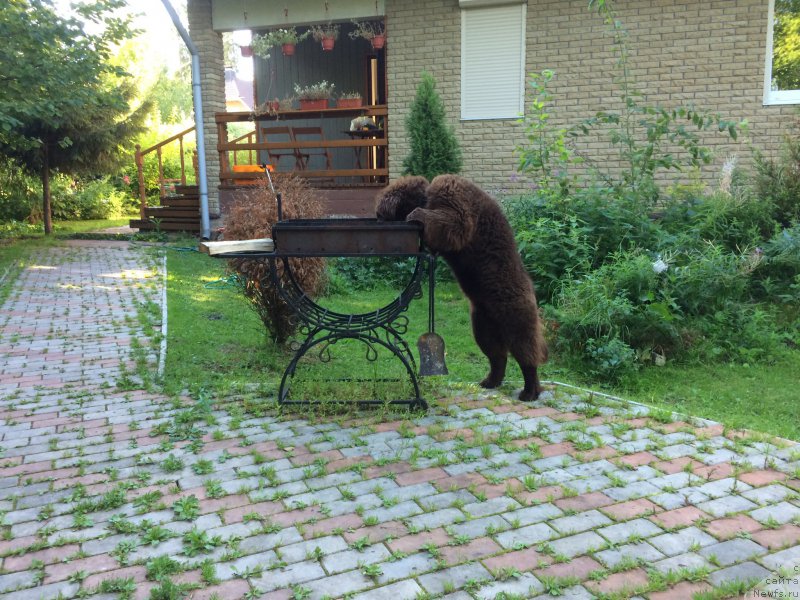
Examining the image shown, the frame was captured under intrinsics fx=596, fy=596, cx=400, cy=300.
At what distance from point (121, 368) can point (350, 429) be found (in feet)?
7.74

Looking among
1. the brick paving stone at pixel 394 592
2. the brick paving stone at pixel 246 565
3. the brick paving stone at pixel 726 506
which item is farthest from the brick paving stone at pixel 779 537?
the brick paving stone at pixel 246 565

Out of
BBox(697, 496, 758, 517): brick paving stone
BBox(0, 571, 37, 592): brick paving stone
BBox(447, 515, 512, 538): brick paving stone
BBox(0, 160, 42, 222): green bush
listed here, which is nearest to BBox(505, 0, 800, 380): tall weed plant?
BBox(697, 496, 758, 517): brick paving stone

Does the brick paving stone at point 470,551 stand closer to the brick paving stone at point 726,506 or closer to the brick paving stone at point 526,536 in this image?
the brick paving stone at point 526,536

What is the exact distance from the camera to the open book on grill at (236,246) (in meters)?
3.43

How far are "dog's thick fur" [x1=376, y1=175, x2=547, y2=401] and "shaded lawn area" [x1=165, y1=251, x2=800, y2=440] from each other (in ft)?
1.96

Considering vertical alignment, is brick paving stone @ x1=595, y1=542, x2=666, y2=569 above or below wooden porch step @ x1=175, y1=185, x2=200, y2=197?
below

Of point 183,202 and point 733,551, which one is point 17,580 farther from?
point 183,202

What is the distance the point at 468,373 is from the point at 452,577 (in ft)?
8.29

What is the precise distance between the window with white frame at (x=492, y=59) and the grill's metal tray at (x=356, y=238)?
23.6ft

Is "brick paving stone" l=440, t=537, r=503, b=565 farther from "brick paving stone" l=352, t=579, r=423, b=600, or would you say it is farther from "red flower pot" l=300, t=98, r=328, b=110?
"red flower pot" l=300, t=98, r=328, b=110

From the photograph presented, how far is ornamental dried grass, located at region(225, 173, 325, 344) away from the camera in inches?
189

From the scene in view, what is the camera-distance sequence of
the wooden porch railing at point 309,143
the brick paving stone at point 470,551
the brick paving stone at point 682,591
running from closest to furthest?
the brick paving stone at point 682,591, the brick paving stone at point 470,551, the wooden porch railing at point 309,143

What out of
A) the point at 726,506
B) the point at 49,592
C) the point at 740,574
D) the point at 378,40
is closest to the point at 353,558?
the point at 49,592

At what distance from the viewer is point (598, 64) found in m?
9.49
